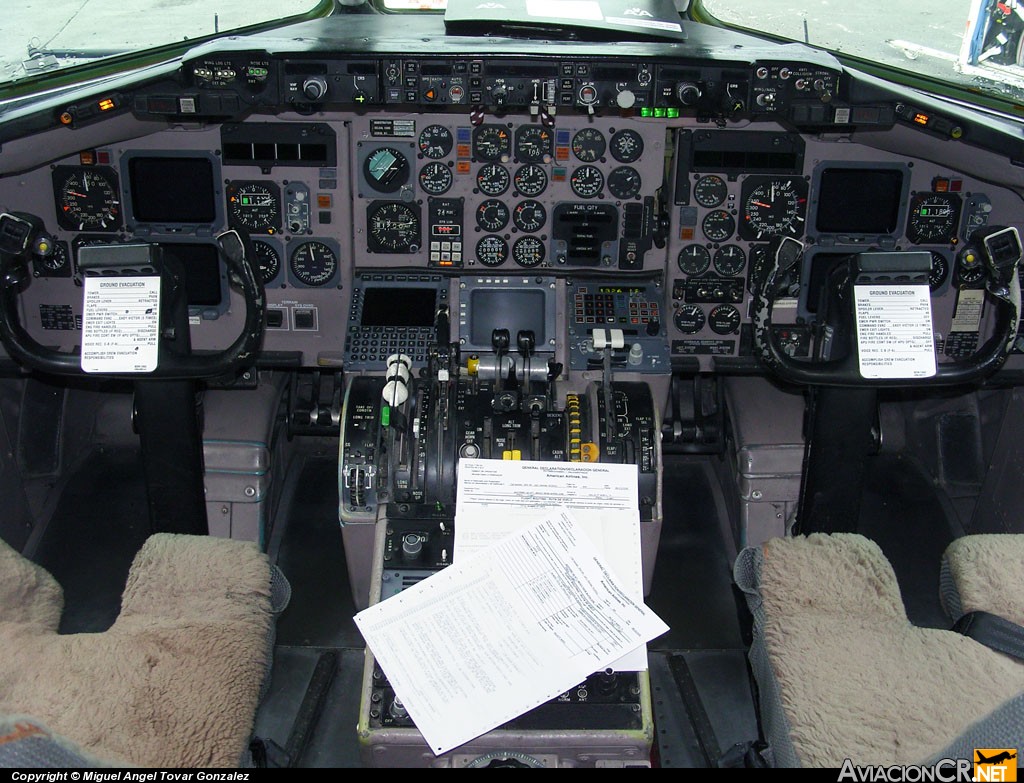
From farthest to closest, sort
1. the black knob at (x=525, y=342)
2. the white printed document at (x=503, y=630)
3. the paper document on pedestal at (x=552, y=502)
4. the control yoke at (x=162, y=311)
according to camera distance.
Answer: the black knob at (x=525, y=342)
the control yoke at (x=162, y=311)
the paper document on pedestal at (x=552, y=502)
the white printed document at (x=503, y=630)

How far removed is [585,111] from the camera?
142 inches

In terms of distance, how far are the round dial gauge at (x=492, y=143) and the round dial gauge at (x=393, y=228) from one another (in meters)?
0.35

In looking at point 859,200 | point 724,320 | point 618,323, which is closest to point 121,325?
point 618,323

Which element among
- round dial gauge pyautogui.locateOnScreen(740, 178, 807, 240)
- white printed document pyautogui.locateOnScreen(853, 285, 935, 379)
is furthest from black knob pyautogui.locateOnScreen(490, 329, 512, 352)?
white printed document pyautogui.locateOnScreen(853, 285, 935, 379)

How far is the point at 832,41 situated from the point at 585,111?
1.22 meters

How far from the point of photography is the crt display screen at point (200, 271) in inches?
151

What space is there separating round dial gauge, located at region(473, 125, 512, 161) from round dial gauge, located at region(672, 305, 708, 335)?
93cm

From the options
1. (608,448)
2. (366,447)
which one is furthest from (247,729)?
(608,448)

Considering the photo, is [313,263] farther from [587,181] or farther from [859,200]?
[859,200]

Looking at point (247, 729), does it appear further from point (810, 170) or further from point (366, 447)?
point (810, 170)

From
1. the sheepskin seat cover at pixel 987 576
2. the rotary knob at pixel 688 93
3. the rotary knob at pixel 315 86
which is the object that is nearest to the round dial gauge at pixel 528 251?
the rotary knob at pixel 688 93

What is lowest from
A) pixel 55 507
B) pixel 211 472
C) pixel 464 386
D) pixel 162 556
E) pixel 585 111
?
pixel 55 507

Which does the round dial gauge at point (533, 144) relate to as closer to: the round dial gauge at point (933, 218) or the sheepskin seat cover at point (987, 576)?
the round dial gauge at point (933, 218)

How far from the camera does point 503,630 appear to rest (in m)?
2.39
